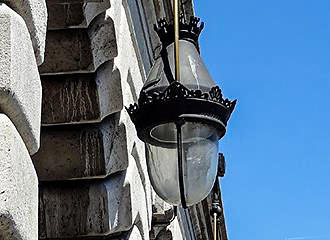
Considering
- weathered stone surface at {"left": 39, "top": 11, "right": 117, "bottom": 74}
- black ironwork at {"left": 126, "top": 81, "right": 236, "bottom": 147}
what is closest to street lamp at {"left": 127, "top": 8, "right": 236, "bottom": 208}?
black ironwork at {"left": 126, "top": 81, "right": 236, "bottom": 147}

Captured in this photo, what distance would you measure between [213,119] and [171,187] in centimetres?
37

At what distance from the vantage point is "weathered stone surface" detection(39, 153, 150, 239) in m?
5.32

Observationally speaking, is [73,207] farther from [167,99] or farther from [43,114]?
[167,99]

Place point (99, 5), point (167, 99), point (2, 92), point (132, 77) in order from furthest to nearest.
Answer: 1. point (132, 77)
2. point (99, 5)
3. point (167, 99)
4. point (2, 92)

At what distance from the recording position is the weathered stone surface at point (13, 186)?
2.74m

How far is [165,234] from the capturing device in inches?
272

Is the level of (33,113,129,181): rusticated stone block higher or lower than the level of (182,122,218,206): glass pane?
higher

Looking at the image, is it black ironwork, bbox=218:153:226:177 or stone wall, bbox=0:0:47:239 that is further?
black ironwork, bbox=218:153:226:177

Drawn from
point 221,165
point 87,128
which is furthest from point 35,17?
point 221,165

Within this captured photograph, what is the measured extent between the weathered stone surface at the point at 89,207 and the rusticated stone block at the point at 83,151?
0.07 meters

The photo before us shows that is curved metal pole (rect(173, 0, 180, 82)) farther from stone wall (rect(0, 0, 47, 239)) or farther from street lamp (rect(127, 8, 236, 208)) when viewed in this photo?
stone wall (rect(0, 0, 47, 239))

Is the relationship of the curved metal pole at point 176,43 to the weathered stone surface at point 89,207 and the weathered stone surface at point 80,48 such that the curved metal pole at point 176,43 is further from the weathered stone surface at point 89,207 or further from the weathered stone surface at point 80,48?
the weathered stone surface at point 89,207

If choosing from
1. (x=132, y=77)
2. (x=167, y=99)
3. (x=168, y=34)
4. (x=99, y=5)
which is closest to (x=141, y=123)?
(x=167, y=99)

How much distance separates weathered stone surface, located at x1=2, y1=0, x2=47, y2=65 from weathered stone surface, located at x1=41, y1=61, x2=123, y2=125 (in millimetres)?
1879
